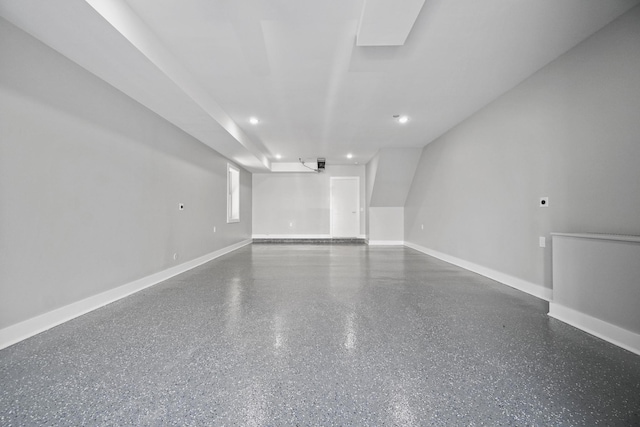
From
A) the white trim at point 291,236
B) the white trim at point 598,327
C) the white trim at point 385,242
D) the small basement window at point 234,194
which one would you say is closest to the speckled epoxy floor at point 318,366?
the white trim at point 598,327

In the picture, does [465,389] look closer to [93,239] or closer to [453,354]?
[453,354]

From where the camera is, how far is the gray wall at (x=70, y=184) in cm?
184

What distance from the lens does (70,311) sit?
88.4 inches

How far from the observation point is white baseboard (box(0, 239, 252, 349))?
182cm

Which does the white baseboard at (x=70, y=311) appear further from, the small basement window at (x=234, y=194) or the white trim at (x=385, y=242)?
the white trim at (x=385, y=242)

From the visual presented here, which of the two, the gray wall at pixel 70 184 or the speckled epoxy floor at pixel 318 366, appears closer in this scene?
the speckled epoxy floor at pixel 318 366

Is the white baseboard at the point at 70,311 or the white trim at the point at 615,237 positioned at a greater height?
the white trim at the point at 615,237

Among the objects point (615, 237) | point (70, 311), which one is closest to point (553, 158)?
point (615, 237)

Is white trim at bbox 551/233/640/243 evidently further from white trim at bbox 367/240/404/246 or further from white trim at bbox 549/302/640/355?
white trim at bbox 367/240/404/246

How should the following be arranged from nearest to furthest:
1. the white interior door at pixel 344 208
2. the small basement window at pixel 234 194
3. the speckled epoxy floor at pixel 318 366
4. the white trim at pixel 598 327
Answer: the speckled epoxy floor at pixel 318 366
the white trim at pixel 598 327
the small basement window at pixel 234 194
the white interior door at pixel 344 208

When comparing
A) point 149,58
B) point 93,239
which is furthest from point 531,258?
point 93,239

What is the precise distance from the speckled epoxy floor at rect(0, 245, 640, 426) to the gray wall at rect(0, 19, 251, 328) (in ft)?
1.26

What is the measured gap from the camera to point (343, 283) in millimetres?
3379

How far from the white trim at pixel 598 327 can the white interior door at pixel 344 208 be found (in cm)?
638
